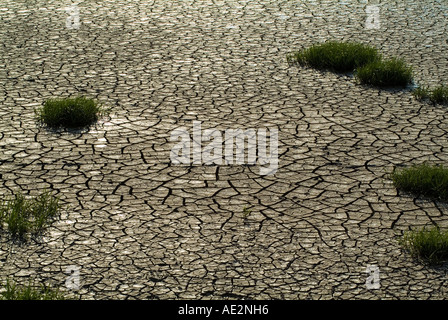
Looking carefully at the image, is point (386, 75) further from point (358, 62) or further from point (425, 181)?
point (425, 181)

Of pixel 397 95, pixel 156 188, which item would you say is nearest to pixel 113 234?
pixel 156 188

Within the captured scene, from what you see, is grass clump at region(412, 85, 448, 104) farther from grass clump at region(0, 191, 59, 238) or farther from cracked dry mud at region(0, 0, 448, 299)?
grass clump at region(0, 191, 59, 238)

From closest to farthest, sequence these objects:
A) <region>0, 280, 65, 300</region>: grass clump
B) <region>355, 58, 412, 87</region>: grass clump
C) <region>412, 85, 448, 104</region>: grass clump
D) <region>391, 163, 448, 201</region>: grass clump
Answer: <region>0, 280, 65, 300</region>: grass clump < <region>391, 163, 448, 201</region>: grass clump < <region>412, 85, 448, 104</region>: grass clump < <region>355, 58, 412, 87</region>: grass clump

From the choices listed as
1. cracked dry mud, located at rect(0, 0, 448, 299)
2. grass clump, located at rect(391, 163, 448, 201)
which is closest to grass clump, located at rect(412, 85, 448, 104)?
cracked dry mud, located at rect(0, 0, 448, 299)

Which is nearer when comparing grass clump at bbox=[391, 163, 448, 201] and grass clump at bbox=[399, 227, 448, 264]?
grass clump at bbox=[399, 227, 448, 264]

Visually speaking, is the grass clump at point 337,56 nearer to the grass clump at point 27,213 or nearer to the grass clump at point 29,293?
the grass clump at point 27,213

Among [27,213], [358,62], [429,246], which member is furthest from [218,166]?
[358,62]
